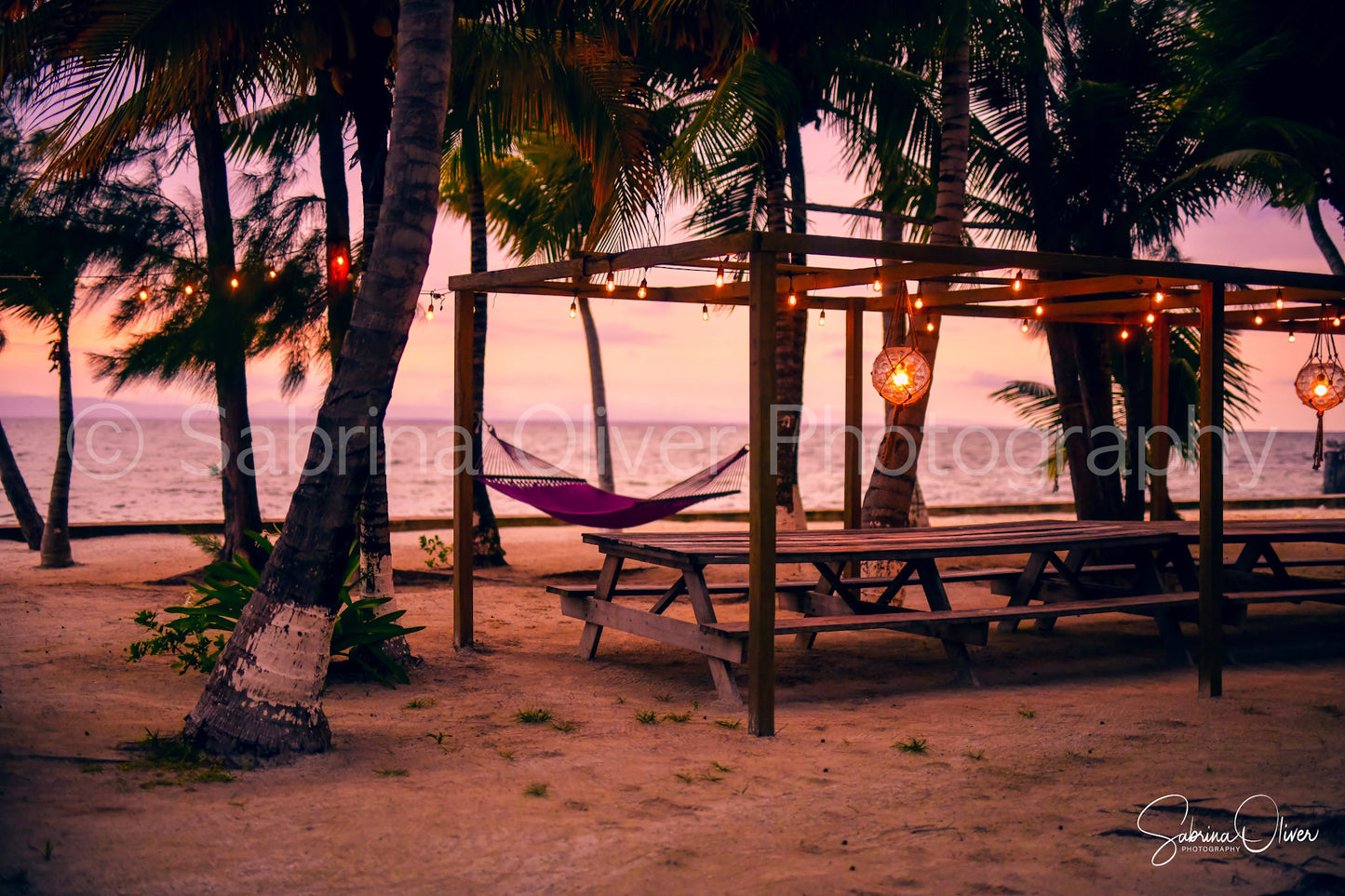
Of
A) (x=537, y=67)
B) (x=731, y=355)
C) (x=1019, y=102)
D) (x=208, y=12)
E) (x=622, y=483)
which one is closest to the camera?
(x=208, y=12)

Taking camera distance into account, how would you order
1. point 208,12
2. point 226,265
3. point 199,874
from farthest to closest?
1. point 226,265
2. point 208,12
3. point 199,874

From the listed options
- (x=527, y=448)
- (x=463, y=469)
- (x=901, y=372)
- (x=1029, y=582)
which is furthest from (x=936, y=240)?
(x=527, y=448)

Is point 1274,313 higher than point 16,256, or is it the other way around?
point 16,256

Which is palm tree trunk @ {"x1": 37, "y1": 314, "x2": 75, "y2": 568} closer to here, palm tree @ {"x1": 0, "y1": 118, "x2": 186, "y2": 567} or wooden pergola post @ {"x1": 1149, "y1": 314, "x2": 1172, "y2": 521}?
palm tree @ {"x1": 0, "y1": 118, "x2": 186, "y2": 567}

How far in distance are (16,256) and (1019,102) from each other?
8876 mm

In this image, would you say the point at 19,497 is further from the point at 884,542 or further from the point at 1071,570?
the point at 1071,570

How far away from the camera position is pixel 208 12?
17.7 feet

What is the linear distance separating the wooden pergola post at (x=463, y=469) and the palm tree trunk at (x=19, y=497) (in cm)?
580

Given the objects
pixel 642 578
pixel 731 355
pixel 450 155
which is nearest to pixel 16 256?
pixel 450 155

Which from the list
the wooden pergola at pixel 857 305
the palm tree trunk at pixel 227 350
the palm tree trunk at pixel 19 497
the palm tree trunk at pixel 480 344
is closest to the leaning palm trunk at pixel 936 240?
the wooden pergola at pixel 857 305

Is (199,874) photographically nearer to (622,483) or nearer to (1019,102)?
(1019,102)

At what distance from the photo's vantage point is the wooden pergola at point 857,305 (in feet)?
13.7

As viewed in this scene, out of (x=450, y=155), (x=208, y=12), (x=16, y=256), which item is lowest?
(x=16, y=256)

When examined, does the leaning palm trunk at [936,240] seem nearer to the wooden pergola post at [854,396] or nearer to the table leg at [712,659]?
the wooden pergola post at [854,396]
